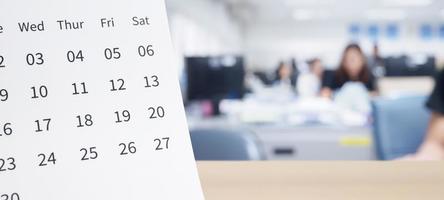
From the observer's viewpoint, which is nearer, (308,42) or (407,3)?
(407,3)

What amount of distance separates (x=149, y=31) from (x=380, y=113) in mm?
2117

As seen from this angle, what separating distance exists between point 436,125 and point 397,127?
0.84ft

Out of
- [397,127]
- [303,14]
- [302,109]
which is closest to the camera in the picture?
[397,127]

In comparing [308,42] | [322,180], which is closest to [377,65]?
[322,180]

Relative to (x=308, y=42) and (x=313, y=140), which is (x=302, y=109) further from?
(x=308, y=42)

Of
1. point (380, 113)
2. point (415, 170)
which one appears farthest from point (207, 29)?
point (415, 170)

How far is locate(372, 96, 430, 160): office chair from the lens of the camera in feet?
7.72

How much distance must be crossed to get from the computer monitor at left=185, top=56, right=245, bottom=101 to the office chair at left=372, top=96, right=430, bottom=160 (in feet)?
6.65

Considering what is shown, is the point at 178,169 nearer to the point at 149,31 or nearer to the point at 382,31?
the point at 149,31

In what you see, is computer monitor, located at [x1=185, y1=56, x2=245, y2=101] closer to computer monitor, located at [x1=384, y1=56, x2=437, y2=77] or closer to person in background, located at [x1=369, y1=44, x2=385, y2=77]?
person in background, located at [x1=369, y1=44, x2=385, y2=77]

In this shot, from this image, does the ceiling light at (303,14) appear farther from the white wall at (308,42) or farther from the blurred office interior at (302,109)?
the blurred office interior at (302,109)

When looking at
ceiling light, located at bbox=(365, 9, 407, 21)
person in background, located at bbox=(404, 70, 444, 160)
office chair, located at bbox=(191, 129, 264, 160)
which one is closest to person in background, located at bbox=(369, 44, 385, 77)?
person in background, located at bbox=(404, 70, 444, 160)

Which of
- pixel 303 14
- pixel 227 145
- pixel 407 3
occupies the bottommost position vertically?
pixel 227 145

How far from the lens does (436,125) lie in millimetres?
2117
